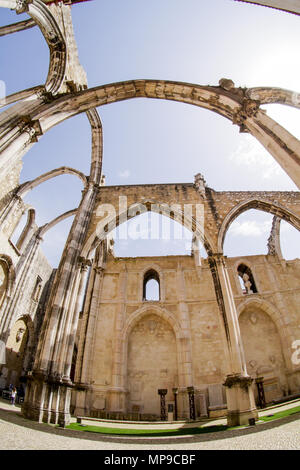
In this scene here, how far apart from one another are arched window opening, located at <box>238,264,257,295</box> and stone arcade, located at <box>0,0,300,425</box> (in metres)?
0.08

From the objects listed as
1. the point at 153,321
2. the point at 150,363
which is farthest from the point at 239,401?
the point at 153,321

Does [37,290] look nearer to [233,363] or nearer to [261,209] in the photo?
[233,363]

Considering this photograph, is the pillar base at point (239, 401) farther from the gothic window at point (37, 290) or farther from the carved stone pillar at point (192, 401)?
the gothic window at point (37, 290)

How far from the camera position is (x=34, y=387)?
5883mm

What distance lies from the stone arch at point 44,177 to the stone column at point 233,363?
7.73 m

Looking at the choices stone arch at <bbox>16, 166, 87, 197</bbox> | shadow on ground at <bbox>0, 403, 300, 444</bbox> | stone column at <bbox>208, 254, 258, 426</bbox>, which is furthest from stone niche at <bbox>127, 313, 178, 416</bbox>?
stone arch at <bbox>16, 166, 87, 197</bbox>

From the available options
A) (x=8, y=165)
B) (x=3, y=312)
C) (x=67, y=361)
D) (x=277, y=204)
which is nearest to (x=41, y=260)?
(x=3, y=312)

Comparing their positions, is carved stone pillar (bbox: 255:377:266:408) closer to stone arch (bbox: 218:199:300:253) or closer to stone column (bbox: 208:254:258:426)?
stone column (bbox: 208:254:258:426)

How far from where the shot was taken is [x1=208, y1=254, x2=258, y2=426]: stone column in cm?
595

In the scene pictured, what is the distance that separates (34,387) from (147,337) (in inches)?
296

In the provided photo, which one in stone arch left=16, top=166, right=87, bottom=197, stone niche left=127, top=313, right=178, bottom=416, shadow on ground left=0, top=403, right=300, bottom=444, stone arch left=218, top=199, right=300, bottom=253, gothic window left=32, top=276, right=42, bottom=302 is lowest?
shadow on ground left=0, top=403, right=300, bottom=444

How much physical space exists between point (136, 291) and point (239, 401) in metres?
8.20

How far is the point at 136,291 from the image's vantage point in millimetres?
13602

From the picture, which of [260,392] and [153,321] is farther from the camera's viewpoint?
[153,321]
